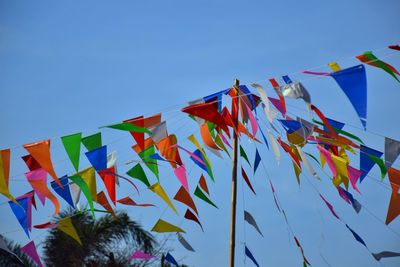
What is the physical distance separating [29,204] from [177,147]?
81.1 inches

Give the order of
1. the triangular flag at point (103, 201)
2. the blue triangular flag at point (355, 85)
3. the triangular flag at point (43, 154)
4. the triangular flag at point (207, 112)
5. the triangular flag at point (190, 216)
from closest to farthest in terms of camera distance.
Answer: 1. the blue triangular flag at point (355, 85)
2. the triangular flag at point (43, 154)
3. the triangular flag at point (207, 112)
4. the triangular flag at point (103, 201)
5. the triangular flag at point (190, 216)

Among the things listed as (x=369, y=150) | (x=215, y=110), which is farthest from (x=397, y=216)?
(x=215, y=110)

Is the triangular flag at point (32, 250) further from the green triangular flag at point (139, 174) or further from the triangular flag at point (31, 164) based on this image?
the green triangular flag at point (139, 174)

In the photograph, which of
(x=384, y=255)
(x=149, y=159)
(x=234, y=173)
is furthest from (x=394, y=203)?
(x=149, y=159)

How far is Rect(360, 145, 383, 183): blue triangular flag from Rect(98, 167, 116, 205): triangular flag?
3208mm

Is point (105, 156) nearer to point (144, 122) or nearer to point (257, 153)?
point (144, 122)

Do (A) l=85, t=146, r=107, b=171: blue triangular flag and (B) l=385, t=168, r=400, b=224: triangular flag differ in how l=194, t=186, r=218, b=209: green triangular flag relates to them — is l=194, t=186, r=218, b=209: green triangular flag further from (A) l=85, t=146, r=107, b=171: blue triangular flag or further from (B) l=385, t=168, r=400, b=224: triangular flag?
(B) l=385, t=168, r=400, b=224: triangular flag

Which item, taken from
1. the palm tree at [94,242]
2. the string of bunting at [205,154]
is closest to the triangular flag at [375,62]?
the string of bunting at [205,154]

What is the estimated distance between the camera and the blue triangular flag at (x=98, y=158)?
9.13 metres

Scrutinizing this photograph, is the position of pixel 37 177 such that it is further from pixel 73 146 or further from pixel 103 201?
pixel 103 201

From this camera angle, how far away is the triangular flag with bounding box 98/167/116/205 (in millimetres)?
9258

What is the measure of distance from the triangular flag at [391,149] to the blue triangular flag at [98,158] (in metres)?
3.51

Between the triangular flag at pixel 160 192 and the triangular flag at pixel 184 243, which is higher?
the triangular flag at pixel 160 192

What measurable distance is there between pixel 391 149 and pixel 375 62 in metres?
1.15
